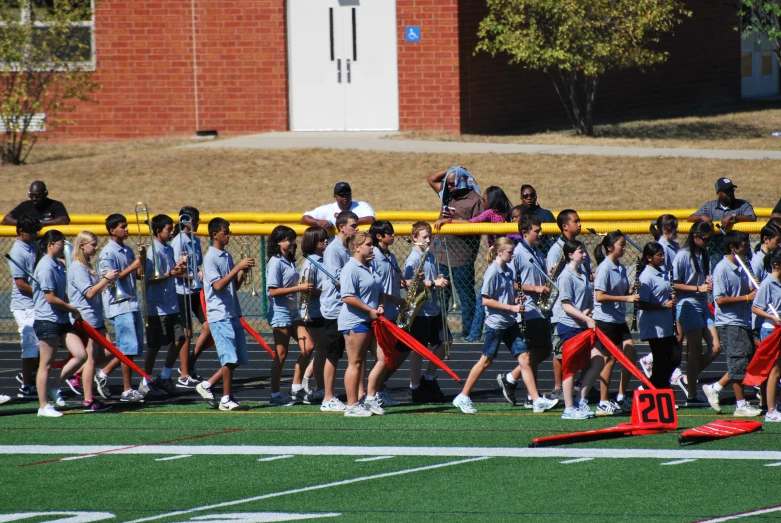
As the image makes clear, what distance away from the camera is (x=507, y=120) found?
1053 inches

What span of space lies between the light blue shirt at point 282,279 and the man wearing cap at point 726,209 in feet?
15.0

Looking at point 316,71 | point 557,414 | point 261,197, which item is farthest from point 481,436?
point 316,71

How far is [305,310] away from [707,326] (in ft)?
12.1

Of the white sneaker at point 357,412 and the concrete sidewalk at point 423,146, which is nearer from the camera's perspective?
the white sneaker at point 357,412

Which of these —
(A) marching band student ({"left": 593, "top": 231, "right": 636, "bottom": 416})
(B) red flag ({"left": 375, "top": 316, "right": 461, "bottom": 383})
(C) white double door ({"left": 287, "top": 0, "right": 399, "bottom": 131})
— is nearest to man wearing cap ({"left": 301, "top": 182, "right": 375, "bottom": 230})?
(B) red flag ({"left": 375, "top": 316, "right": 461, "bottom": 383})

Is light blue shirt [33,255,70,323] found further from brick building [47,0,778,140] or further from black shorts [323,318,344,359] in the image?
brick building [47,0,778,140]

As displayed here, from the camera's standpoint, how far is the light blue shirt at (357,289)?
1097cm

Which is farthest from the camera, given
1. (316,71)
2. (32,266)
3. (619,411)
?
(316,71)

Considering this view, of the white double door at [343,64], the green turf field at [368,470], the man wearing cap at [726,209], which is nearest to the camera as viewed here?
the green turf field at [368,470]

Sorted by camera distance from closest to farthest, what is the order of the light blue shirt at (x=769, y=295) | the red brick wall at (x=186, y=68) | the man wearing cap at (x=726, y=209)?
1. the light blue shirt at (x=769, y=295)
2. the man wearing cap at (x=726, y=209)
3. the red brick wall at (x=186, y=68)

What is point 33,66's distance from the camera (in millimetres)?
24094

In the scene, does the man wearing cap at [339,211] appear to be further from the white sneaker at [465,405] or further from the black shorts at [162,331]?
the white sneaker at [465,405]

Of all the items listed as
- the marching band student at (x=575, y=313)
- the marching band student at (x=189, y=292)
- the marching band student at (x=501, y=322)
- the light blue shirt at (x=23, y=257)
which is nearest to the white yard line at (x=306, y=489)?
the marching band student at (x=575, y=313)

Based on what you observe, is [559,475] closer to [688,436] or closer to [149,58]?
[688,436]
